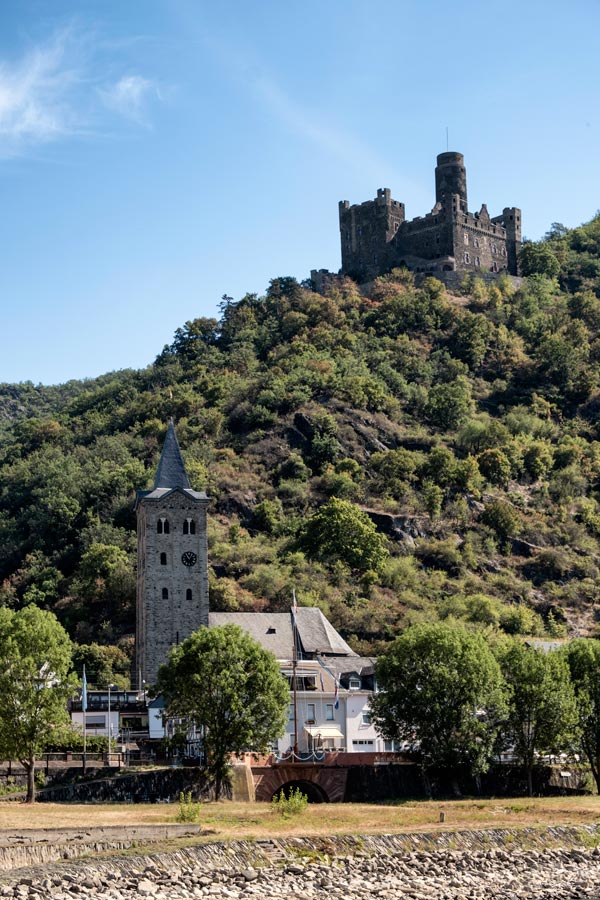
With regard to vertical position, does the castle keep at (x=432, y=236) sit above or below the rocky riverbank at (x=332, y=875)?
above

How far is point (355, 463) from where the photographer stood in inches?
5610

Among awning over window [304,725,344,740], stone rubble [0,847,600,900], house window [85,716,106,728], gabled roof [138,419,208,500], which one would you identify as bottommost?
stone rubble [0,847,600,900]

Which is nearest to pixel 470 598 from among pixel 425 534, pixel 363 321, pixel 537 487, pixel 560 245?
pixel 425 534

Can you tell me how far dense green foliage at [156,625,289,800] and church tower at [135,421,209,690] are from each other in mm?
30181

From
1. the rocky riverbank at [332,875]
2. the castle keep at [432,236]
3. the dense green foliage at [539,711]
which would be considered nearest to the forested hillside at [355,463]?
the castle keep at [432,236]

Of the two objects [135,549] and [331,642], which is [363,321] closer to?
[135,549]

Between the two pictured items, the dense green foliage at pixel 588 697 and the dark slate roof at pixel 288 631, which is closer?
the dense green foliage at pixel 588 697

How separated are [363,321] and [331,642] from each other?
7570 cm

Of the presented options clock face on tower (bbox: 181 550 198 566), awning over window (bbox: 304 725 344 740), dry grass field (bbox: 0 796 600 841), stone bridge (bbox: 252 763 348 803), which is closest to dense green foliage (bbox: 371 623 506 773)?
dry grass field (bbox: 0 796 600 841)

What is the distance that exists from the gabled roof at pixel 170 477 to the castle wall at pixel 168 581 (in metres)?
0.53

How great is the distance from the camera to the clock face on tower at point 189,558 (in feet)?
352

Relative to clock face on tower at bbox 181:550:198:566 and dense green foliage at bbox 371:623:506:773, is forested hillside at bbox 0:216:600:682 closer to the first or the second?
→ clock face on tower at bbox 181:550:198:566

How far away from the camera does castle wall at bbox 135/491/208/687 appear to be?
342 feet

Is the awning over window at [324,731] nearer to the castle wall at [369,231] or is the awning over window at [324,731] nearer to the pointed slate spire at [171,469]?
the pointed slate spire at [171,469]
